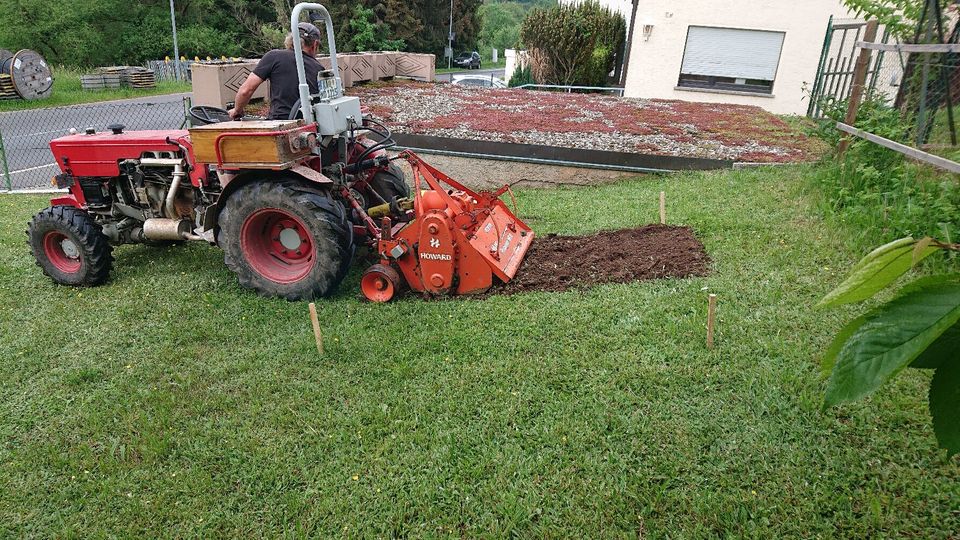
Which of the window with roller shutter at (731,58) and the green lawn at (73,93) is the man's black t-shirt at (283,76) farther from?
the green lawn at (73,93)

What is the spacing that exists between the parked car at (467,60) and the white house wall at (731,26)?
26.8 meters

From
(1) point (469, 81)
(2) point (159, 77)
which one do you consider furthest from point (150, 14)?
(1) point (469, 81)

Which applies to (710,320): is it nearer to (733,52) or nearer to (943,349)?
(943,349)

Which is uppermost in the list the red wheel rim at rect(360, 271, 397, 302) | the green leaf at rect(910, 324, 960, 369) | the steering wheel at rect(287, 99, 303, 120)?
the green leaf at rect(910, 324, 960, 369)

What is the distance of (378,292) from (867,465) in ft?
11.4

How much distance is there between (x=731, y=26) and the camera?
16.5 m

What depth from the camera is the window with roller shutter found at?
16.6 meters

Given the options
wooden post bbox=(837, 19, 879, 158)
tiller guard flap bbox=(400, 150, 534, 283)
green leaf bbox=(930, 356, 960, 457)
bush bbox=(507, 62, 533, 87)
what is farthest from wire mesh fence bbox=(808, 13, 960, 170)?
bush bbox=(507, 62, 533, 87)

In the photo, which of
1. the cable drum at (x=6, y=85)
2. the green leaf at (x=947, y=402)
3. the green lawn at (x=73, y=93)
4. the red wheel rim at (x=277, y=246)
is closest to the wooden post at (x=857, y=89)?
the red wheel rim at (x=277, y=246)

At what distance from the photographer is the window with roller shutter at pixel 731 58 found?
16594 mm

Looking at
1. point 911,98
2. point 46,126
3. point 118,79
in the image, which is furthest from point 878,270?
point 118,79

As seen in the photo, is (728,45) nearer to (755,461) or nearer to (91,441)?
(755,461)

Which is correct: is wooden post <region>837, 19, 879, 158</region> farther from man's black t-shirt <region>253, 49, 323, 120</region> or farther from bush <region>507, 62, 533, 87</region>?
bush <region>507, 62, 533, 87</region>

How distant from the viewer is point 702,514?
→ 2.72 m
